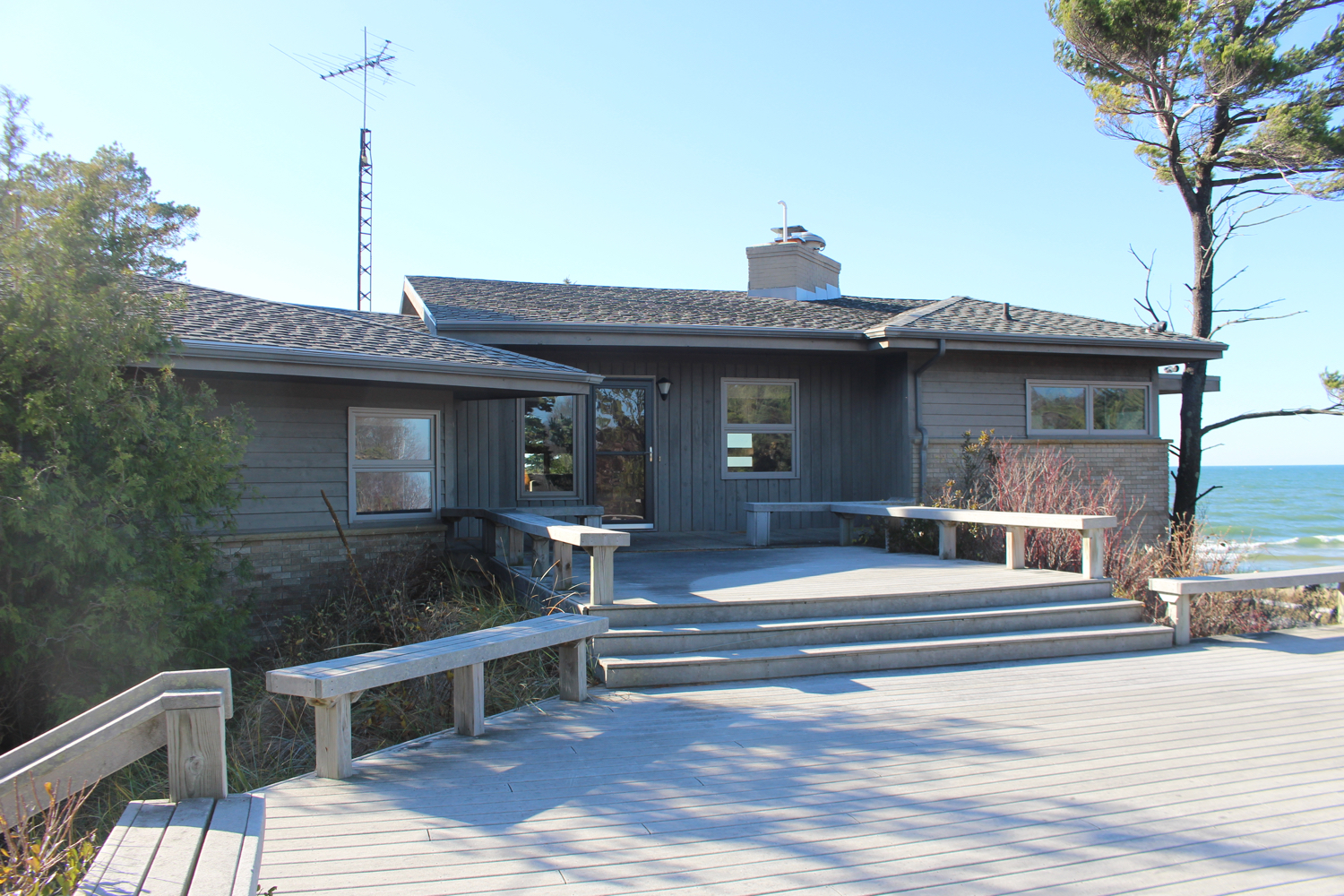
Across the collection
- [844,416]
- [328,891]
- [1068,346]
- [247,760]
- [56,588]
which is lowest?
[247,760]

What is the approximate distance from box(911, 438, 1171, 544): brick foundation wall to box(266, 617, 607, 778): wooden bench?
8.70m

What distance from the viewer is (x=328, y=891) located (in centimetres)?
279

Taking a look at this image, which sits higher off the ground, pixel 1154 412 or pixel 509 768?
pixel 1154 412

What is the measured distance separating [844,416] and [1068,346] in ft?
10.5

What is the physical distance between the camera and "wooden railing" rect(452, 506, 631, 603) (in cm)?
615

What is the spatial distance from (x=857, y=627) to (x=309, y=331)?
6253 mm

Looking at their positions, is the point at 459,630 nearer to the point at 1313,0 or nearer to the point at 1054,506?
the point at 1054,506

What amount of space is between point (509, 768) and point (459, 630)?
2.48 meters

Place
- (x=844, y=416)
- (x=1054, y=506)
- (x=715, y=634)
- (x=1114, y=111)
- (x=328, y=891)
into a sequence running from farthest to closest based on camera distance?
(x=1114, y=111), (x=844, y=416), (x=1054, y=506), (x=715, y=634), (x=328, y=891)

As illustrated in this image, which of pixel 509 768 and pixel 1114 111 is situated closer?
pixel 509 768

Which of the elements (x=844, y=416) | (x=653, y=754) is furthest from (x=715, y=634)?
(x=844, y=416)

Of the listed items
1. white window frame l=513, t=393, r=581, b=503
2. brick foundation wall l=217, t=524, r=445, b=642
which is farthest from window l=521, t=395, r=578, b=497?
brick foundation wall l=217, t=524, r=445, b=642

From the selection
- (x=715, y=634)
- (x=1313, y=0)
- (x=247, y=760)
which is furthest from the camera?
(x=1313, y=0)

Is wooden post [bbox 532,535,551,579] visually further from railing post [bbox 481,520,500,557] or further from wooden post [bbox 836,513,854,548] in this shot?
wooden post [bbox 836,513,854,548]
